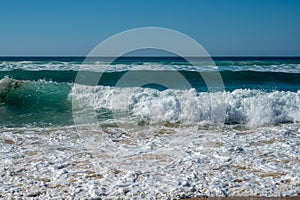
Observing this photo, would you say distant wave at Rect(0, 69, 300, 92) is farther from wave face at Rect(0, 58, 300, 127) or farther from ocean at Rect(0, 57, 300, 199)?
ocean at Rect(0, 57, 300, 199)

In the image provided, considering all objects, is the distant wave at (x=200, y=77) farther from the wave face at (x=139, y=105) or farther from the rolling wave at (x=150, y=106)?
the rolling wave at (x=150, y=106)

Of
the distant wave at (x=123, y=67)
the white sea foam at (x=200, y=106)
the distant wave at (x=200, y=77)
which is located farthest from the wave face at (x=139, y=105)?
the distant wave at (x=123, y=67)

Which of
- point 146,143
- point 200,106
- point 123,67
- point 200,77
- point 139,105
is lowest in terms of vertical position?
point 146,143

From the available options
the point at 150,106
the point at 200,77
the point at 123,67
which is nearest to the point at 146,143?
the point at 150,106

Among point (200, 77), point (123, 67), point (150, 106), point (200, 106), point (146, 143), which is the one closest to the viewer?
point (146, 143)

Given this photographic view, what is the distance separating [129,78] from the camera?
1961cm

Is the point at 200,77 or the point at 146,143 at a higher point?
the point at 200,77

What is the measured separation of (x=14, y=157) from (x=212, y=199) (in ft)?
9.73

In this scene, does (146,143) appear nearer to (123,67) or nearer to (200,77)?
(200,77)

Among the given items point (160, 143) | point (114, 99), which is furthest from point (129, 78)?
point (160, 143)

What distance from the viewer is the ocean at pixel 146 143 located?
4235 mm

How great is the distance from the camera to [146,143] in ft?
21.3

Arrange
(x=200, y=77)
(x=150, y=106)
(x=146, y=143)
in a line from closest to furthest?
1. (x=146, y=143)
2. (x=150, y=106)
3. (x=200, y=77)

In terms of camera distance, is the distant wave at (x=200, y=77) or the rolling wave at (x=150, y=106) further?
the distant wave at (x=200, y=77)
